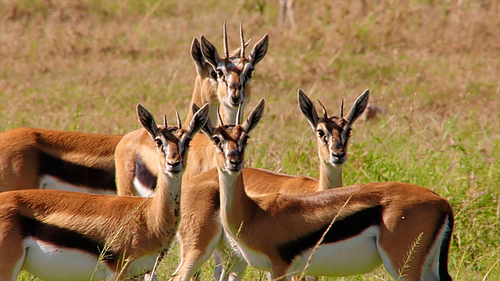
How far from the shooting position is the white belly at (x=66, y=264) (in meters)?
3.87

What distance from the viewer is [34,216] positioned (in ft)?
12.8

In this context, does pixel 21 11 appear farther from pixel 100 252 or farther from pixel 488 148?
pixel 100 252

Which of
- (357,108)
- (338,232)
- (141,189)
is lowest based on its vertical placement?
(141,189)

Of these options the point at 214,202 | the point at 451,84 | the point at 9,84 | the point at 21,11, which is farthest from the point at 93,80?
the point at 214,202

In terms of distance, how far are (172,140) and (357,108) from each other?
1.53 m

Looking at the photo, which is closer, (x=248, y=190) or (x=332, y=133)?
(x=332, y=133)

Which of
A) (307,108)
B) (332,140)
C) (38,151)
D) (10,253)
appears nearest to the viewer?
(10,253)

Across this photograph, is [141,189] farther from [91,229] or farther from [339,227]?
[339,227]

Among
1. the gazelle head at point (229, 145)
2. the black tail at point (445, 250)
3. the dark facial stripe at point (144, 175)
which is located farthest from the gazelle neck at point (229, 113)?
the black tail at point (445, 250)

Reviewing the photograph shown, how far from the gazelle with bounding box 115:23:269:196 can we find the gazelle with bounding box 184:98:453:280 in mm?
1048

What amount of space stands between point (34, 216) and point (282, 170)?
3.03 metres

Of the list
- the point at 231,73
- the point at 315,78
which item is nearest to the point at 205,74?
the point at 231,73

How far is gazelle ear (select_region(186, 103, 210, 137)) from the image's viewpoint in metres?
4.23

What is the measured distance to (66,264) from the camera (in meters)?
3.91
